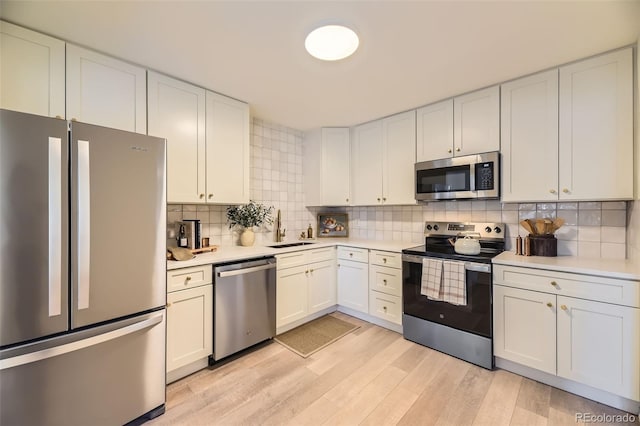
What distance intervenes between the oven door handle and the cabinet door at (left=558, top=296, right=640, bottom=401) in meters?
0.45

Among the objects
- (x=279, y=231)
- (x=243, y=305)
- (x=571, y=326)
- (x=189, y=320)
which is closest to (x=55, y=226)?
(x=189, y=320)

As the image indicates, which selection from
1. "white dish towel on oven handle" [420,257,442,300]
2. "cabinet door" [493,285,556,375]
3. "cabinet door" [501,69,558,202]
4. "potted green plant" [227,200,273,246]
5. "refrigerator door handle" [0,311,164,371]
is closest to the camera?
"refrigerator door handle" [0,311,164,371]

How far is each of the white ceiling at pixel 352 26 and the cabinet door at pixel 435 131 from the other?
0.28 meters

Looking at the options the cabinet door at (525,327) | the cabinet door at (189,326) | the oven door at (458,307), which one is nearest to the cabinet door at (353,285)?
the oven door at (458,307)

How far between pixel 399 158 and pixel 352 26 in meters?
1.63

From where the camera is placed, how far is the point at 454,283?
2150 millimetres

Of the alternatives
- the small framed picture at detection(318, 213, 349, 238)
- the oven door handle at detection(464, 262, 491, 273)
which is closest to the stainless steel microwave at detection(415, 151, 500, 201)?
the oven door handle at detection(464, 262, 491, 273)

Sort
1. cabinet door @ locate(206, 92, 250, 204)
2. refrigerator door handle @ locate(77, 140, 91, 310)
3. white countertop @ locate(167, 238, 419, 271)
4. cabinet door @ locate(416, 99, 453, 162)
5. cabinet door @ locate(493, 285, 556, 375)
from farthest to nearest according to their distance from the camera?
1. cabinet door @ locate(416, 99, 453, 162)
2. cabinet door @ locate(206, 92, 250, 204)
3. white countertop @ locate(167, 238, 419, 271)
4. cabinet door @ locate(493, 285, 556, 375)
5. refrigerator door handle @ locate(77, 140, 91, 310)

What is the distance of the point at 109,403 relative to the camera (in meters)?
1.38

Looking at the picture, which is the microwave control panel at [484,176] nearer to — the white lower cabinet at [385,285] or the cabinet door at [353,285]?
the white lower cabinet at [385,285]

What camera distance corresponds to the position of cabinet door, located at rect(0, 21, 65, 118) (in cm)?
147

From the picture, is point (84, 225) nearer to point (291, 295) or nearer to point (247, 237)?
point (247, 237)

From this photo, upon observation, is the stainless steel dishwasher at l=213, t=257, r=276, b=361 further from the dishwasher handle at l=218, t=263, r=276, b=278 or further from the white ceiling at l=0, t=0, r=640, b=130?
the white ceiling at l=0, t=0, r=640, b=130

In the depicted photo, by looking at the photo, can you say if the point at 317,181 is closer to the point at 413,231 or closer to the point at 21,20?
the point at 413,231
